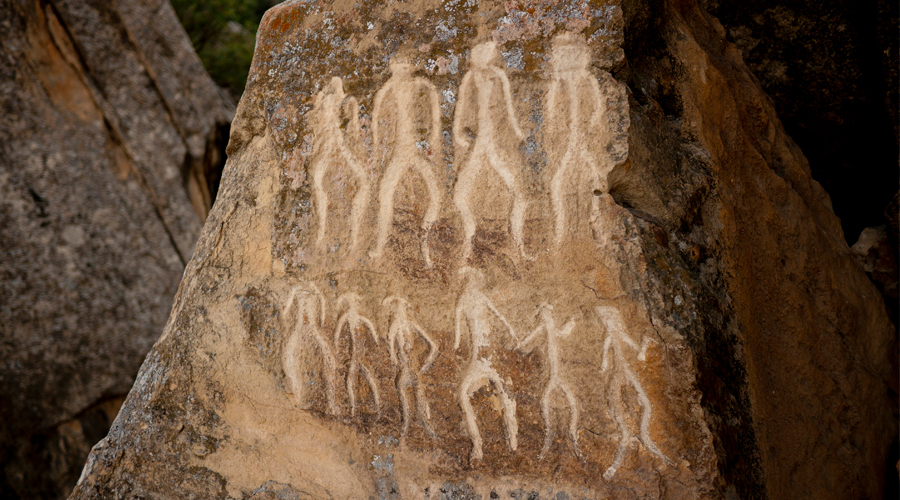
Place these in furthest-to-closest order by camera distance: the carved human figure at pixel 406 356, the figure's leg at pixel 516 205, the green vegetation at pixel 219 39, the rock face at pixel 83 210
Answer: the green vegetation at pixel 219 39, the rock face at pixel 83 210, the carved human figure at pixel 406 356, the figure's leg at pixel 516 205

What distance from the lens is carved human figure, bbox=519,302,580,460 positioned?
1.47 metres

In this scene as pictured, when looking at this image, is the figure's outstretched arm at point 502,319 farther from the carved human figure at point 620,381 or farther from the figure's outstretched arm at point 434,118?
the figure's outstretched arm at point 434,118

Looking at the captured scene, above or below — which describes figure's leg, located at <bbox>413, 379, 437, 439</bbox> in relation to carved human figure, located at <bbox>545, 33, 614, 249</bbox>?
below

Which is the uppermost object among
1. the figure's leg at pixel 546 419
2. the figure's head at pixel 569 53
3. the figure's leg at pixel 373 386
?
the figure's head at pixel 569 53

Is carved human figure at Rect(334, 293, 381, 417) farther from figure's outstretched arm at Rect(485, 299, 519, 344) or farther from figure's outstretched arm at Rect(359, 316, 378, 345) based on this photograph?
figure's outstretched arm at Rect(485, 299, 519, 344)

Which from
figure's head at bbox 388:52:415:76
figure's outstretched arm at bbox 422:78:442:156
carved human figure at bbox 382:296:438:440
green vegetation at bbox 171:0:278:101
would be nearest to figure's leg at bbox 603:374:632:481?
carved human figure at bbox 382:296:438:440

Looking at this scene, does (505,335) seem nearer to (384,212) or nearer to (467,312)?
(467,312)

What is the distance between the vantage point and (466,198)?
156 cm

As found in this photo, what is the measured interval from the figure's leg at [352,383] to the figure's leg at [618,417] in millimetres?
678

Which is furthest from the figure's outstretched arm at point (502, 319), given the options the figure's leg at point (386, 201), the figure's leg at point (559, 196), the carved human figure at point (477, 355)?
the figure's leg at point (386, 201)

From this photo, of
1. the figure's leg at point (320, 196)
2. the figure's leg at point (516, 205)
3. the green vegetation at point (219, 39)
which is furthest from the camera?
the green vegetation at point (219, 39)

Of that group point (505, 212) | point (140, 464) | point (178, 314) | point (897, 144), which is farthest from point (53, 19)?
point (897, 144)

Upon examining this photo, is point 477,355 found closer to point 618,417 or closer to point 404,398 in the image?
point 404,398

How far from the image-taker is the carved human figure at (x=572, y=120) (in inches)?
57.4
